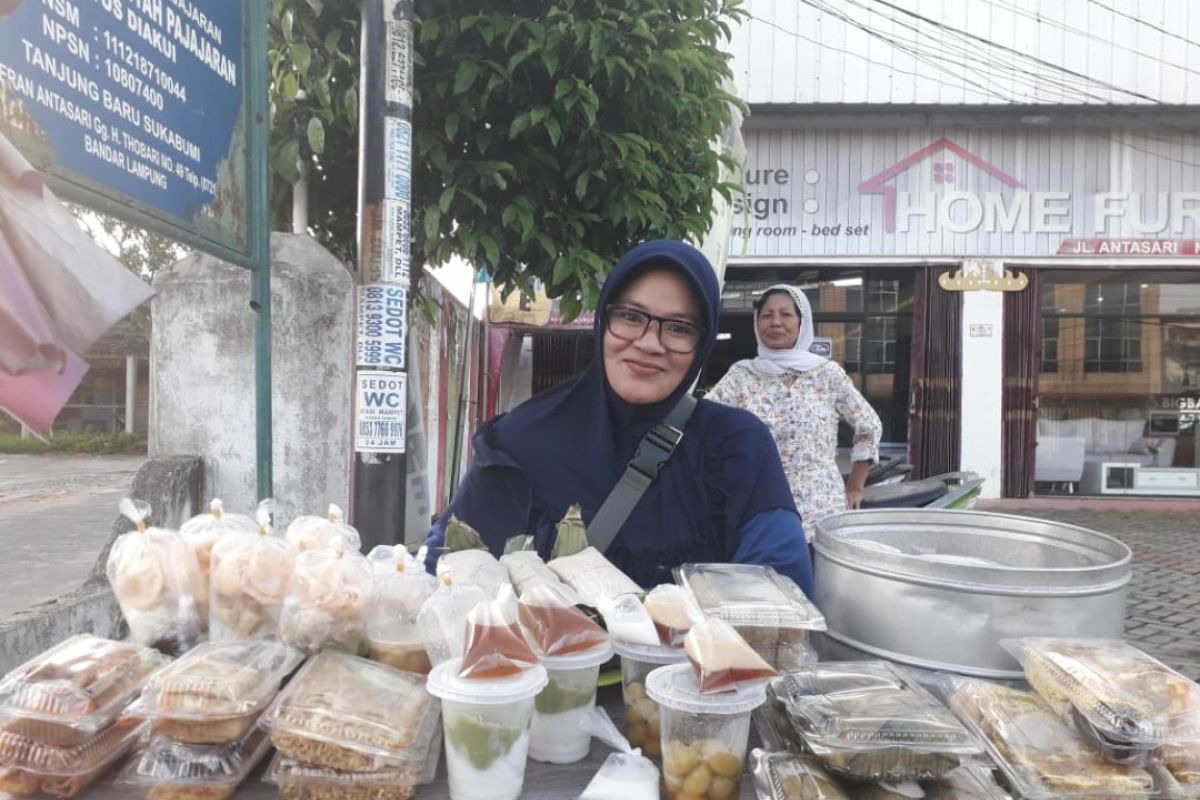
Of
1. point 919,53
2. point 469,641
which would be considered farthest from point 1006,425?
point 469,641

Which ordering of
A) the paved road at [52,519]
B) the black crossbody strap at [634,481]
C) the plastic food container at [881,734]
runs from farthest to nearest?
the paved road at [52,519], the black crossbody strap at [634,481], the plastic food container at [881,734]

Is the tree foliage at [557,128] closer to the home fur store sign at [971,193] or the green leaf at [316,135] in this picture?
the green leaf at [316,135]

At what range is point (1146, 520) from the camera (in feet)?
29.2

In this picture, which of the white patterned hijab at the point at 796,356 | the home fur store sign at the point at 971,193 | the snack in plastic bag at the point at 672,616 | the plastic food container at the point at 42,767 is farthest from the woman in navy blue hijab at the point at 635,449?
the home fur store sign at the point at 971,193

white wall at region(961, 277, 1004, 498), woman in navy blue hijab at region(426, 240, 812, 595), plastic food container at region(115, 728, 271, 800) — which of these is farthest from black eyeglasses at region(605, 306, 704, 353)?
white wall at region(961, 277, 1004, 498)

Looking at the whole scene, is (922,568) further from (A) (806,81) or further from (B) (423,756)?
(A) (806,81)

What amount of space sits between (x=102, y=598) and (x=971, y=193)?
391 inches

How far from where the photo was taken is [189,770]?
1.07 metres

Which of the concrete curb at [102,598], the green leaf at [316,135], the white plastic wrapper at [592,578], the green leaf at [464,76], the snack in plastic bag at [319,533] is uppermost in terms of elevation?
the green leaf at [464,76]

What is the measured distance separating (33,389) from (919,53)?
32.8 ft

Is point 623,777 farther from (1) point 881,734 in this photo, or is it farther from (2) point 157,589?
(2) point 157,589

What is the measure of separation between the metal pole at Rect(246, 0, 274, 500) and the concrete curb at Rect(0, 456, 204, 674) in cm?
74

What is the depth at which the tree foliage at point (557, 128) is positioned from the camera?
9.07 feet

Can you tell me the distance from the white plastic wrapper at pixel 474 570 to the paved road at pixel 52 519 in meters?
2.65
